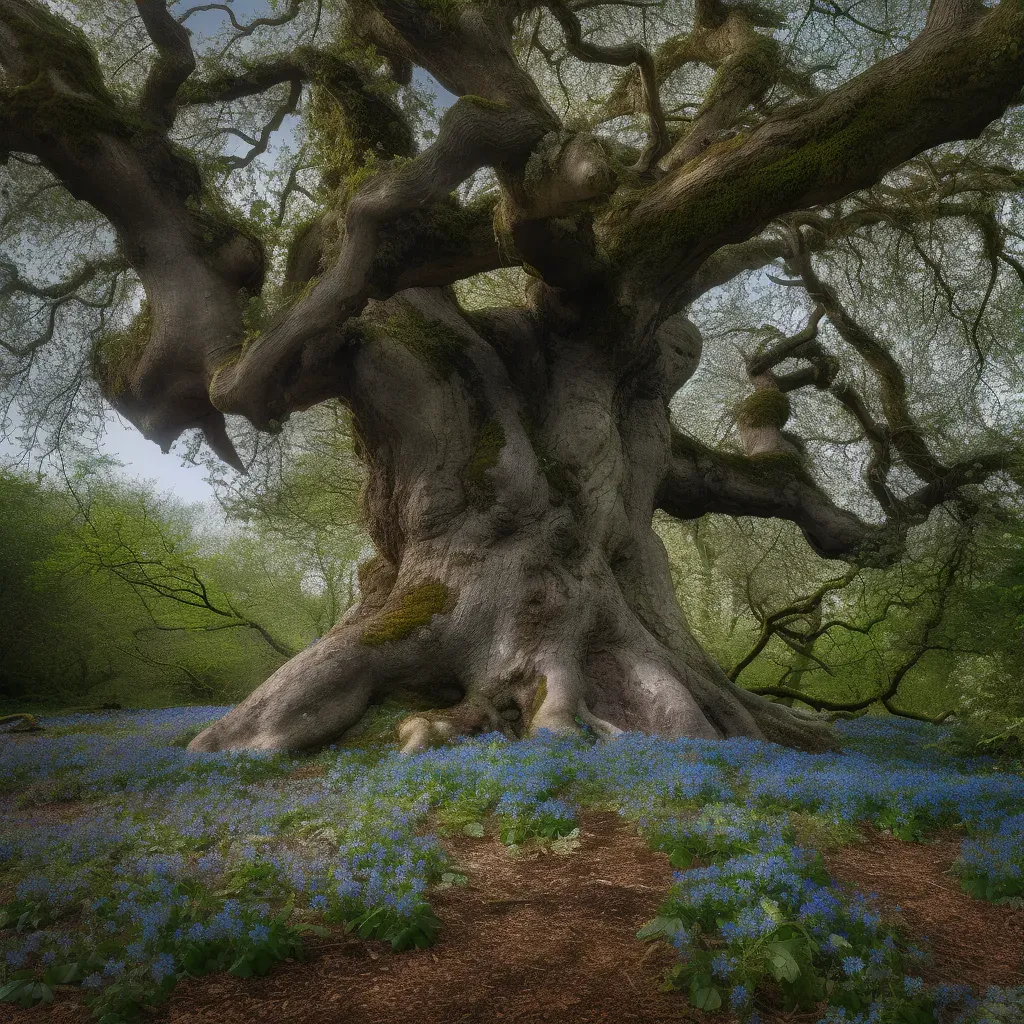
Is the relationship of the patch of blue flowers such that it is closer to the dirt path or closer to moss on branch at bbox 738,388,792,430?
the dirt path

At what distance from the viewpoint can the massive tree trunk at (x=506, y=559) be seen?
7.62 meters

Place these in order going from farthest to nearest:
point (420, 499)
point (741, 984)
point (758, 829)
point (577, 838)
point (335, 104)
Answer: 1. point (335, 104)
2. point (420, 499)
3. point (577, 838)
4. point (758, 829)
5. point (741, 984)

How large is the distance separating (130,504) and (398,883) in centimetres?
2094

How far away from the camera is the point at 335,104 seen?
417 inches

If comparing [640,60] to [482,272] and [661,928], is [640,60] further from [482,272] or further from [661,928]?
[661,928]

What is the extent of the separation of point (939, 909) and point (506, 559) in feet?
18.9

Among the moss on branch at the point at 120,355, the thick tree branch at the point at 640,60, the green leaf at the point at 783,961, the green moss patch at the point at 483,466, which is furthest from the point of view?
the thick tree branch at the point at 640,60

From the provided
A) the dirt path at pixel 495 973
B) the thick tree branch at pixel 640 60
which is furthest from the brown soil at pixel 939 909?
the thick tree branch at pixel 640 60

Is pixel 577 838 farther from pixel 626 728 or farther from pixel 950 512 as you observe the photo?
pixel 950 512

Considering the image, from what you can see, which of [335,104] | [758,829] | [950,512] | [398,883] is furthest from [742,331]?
[398,883]

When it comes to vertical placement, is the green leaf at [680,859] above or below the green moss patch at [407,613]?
below

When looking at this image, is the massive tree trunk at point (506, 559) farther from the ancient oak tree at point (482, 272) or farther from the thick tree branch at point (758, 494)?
the thick tree branch at point (758, 494)

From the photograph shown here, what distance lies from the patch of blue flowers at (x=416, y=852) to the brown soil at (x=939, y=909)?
0.42 ft

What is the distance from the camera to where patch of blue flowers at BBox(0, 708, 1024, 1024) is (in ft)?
8.24
